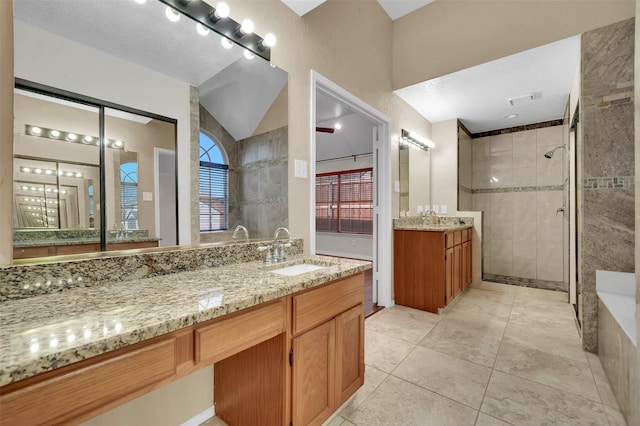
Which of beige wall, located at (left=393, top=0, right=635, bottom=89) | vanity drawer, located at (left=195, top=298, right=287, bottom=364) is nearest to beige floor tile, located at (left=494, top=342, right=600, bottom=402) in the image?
vanity drawer, located at (left=195, top=298, right=287, bottom=364)

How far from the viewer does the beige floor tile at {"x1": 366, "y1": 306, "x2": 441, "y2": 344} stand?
2449 millimetres

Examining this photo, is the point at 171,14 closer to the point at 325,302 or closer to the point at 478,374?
the point at 325,302

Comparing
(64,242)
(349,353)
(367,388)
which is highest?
(64,242)

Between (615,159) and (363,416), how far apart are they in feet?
8.39

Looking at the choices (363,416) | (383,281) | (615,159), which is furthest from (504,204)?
(363,416)

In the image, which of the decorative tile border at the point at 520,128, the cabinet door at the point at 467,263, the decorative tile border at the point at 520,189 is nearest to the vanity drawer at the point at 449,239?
the cabinet door at the point at 467,263

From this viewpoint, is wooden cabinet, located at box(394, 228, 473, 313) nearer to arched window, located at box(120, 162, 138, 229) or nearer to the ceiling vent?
the ceiling vent

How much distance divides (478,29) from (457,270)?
248cm

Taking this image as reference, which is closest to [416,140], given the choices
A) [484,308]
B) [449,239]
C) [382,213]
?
[382,213]

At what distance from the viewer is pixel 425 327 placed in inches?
102

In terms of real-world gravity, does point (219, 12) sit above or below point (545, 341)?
above

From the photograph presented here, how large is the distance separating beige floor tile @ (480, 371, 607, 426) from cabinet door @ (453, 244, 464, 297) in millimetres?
1383

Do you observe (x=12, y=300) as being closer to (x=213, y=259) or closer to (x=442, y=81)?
(x=213, y=259)

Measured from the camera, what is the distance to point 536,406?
61.1 inches
